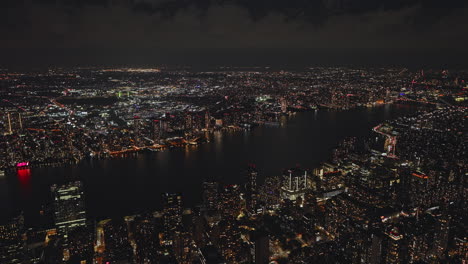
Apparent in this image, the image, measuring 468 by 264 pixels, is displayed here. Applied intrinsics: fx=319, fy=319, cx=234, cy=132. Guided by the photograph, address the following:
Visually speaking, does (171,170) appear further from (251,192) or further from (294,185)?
(294,185)

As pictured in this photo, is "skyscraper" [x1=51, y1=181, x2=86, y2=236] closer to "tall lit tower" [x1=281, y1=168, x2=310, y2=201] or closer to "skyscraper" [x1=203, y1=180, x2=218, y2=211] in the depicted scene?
"skyscraper" [x1=203, y1=180, x2=218, y2=211]

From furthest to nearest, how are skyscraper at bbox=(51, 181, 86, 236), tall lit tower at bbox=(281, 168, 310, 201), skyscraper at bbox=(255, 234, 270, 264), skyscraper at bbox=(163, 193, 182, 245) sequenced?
1. tall lit tower at bbox=(281, 168, 310, 201)
2. skyscraper at bbox=(51, 181, 86, 236)
3. skyscraper at bbox=(163, 193, 182, 245)
4. skyscraper at bbox=(255, 234, 270, 264)

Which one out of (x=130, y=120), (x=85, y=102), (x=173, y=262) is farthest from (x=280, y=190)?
(x=85, y=102)

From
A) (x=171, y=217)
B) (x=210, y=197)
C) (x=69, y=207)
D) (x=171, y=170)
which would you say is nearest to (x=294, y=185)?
(x=210, y=197)

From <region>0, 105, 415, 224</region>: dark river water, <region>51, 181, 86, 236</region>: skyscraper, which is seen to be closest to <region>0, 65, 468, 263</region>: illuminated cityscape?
<region>51, 181, 86, 236</region>: skyscraper

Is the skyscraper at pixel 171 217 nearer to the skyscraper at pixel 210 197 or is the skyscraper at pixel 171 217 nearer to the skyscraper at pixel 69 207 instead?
the skyscraper at pixel 210 197

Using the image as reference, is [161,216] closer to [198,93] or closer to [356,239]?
[356,239]
